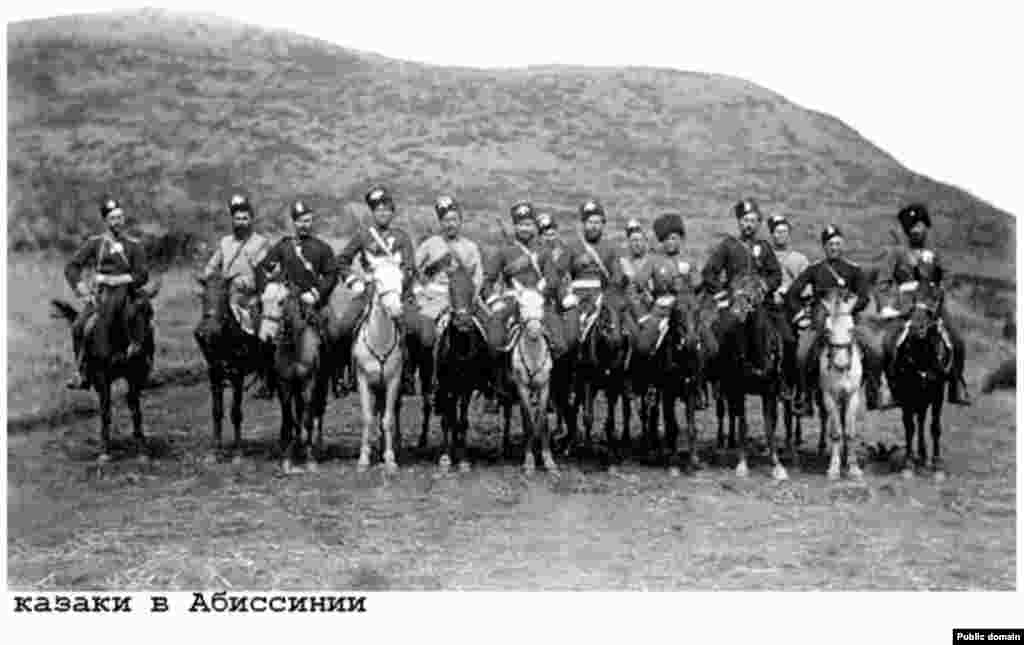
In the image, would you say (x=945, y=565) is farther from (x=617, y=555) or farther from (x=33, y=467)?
(x=33, y=467)

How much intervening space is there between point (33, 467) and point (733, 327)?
24.8ft

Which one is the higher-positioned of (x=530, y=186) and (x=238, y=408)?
(x=530, y=186)

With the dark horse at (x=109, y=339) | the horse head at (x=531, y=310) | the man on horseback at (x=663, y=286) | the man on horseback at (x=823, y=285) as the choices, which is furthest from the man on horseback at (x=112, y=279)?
the man on horseback at (x=823, y=285)

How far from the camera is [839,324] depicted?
11055mm

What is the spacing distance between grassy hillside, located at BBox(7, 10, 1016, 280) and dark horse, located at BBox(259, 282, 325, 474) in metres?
14.0

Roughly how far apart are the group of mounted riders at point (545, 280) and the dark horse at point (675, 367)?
6 centimetres

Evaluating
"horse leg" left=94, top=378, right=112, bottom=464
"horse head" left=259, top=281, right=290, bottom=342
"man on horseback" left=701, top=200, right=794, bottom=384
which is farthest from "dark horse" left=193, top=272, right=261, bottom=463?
"man on horseback" left=701, top=200, right=794, bottom=384

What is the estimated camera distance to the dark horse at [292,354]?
443 inches

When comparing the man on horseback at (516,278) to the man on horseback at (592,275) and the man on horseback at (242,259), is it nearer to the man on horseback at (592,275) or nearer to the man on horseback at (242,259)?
the man on horseback at (592,275)

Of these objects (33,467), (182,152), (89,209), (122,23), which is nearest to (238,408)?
(33,467)

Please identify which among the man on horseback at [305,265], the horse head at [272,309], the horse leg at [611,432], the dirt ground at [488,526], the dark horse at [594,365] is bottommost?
the dirt ground at [488,526]

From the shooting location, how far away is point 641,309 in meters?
12.0

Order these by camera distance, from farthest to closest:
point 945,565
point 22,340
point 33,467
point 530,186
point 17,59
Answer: point 530,186 → point 17,59 → point 22,340 → point 33,467 → point 945,565

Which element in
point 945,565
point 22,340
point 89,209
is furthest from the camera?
point 89,209
